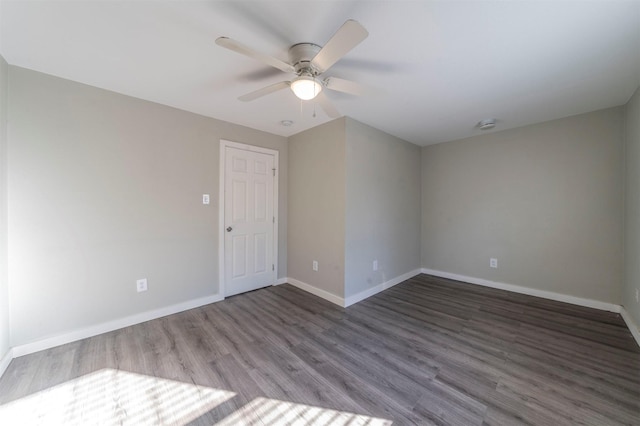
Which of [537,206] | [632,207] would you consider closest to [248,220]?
[537,206]

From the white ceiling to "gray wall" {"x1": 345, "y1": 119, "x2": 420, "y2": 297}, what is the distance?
0.70 m

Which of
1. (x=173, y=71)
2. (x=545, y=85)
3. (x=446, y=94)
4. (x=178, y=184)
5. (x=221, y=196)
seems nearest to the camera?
(x=173, y=71)

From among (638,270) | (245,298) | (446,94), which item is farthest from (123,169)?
(638,270)

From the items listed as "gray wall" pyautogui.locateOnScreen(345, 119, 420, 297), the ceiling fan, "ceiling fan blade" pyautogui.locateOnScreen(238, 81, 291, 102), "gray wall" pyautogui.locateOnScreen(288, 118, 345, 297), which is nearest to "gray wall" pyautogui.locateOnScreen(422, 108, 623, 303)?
"gray wall" pyautogui.locateOnScreen(345, 119, 420, 297)

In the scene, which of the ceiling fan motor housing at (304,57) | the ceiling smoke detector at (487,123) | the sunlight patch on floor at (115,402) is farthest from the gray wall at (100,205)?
the ceiling smoke detector at (487,123)

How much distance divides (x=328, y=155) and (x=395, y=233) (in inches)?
63.3

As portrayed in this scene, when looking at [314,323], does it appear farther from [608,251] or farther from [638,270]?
[608,251]

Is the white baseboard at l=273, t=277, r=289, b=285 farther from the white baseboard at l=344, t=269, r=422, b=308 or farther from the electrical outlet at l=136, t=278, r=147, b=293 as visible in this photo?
the electrical outlet at l=136, t=278, r=147, b=293

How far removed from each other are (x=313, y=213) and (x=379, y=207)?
3.08 feet

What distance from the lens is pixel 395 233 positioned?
12.3 feet

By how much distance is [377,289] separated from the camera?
3408 millimetres

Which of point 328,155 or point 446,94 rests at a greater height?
point 446,94

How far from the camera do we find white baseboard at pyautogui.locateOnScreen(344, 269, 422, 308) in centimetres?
302

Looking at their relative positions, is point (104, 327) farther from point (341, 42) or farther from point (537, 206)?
point (537, 206)
